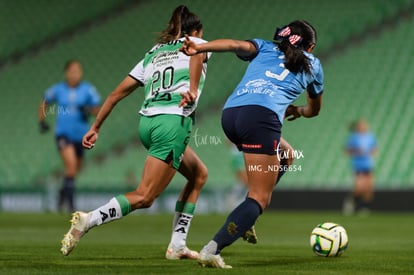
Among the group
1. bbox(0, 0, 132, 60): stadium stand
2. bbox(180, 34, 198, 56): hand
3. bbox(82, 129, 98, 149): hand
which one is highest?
bbox(0, 0, 132, 60): stadium stand

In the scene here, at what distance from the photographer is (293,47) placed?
689 cm

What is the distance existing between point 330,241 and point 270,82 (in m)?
1.84

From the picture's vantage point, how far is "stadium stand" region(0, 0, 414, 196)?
67.6 feet

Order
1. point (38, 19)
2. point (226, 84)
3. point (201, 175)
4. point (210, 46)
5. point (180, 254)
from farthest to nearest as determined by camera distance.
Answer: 1. point (38, 19)
2. point (226, 84)
3. point (201, 175)
4. point (180, 254)
5. point (210, 46)

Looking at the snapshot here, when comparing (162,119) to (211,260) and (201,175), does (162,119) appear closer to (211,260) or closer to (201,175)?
(201,175)

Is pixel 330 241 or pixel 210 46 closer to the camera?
pixel 210 46

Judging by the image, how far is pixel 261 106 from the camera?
6.74 m

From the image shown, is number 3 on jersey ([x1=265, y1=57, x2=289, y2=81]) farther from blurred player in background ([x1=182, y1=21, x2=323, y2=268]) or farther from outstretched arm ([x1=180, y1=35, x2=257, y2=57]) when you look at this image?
outstretched arm ([x1=180, y1=35, x2=257, y2=57])

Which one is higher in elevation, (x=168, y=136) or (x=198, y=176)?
(x=168, y=136)

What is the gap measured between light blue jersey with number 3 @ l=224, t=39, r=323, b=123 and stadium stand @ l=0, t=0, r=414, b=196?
12643 millimetres

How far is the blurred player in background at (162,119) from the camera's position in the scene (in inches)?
274

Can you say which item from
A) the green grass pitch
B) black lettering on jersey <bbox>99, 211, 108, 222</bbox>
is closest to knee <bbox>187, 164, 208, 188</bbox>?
the green grass pitch

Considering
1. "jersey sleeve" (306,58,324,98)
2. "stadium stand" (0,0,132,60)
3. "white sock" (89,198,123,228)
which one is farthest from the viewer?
"stadium stand" (0,0,132,60)

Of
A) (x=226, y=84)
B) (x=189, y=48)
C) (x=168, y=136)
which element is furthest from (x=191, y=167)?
(x=226, y=84)
